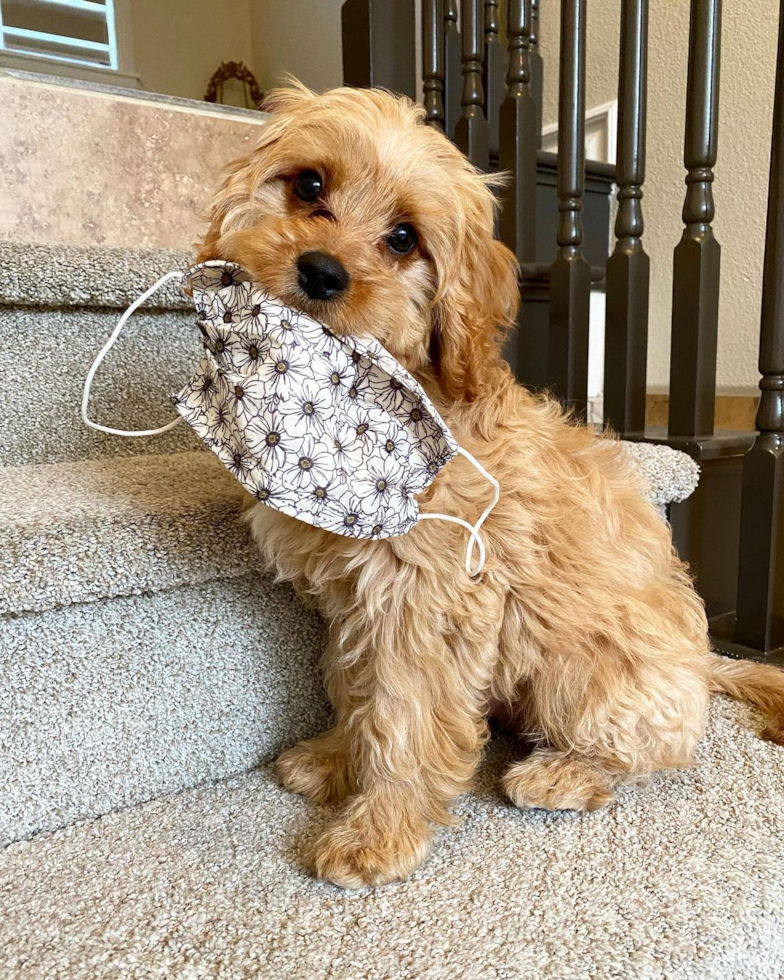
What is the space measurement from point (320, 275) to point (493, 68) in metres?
1.76

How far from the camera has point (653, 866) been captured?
0.90 meters

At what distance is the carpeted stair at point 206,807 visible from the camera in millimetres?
781

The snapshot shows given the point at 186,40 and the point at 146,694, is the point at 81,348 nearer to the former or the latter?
the point at 146,694

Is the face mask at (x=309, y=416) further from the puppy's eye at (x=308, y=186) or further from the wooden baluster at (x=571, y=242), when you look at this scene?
the wooden baluster at (x=571, y=242)

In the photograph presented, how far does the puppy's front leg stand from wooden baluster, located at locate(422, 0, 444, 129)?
157cm

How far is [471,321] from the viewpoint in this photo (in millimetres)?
976

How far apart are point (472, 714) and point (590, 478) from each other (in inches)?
14.9

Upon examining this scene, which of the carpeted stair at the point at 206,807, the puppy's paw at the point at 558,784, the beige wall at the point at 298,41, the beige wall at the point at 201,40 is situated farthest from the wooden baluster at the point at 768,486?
the beige wall at the point at 201,40

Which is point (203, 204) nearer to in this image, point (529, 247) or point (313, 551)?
point (529, 247)

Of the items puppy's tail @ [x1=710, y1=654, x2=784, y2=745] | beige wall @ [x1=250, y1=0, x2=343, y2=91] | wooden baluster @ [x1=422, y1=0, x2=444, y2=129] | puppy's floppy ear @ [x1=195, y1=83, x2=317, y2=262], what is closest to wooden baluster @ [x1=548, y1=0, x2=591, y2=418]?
wooden baluster @ [x1=422, y1=0, x2=444, y2=129]

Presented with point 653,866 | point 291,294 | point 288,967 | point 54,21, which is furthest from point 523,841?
point 54,21

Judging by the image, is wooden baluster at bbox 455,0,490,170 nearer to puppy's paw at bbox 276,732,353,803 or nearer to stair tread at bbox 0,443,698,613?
stair tread at bbox 0,443,698,613

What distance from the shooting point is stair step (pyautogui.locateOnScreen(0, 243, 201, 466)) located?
1310 mm

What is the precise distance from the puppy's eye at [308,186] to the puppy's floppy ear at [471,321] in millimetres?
198
